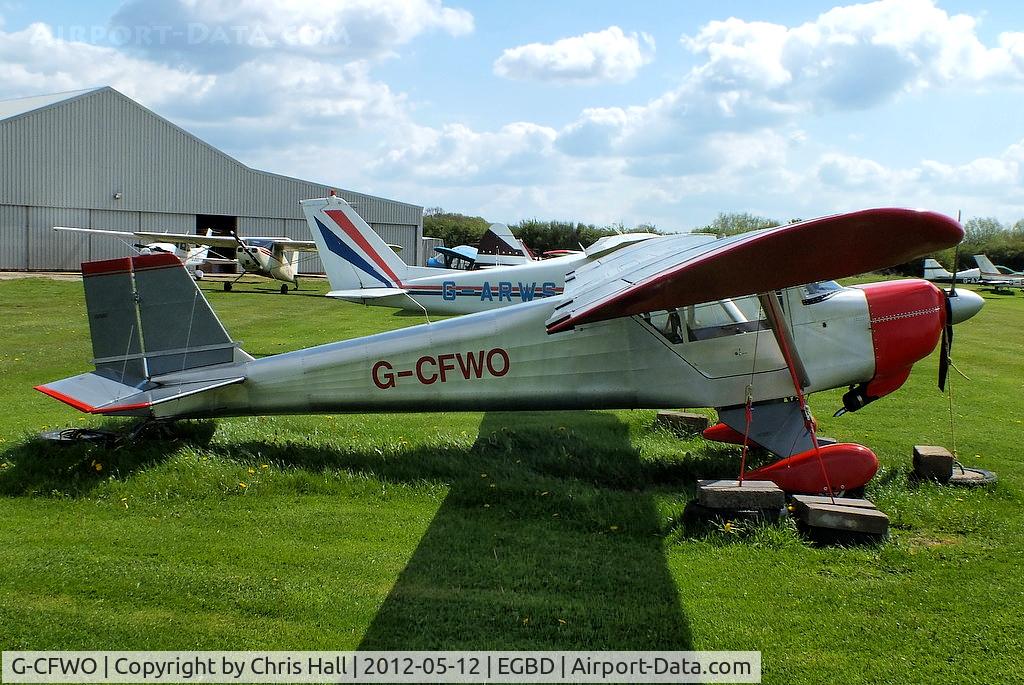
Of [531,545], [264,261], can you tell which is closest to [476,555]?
[531,545]

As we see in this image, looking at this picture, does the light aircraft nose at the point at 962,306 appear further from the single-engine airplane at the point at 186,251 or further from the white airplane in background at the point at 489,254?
the single-engine airplane at the point at 186,251

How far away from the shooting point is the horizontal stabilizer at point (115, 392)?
20.4 ft

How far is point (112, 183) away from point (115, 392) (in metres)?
38.6

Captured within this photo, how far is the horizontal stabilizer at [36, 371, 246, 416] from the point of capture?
6215mm

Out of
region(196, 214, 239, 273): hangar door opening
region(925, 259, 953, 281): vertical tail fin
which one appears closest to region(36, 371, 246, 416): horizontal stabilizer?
region(925, 259, 953, 281): vertical tail fin

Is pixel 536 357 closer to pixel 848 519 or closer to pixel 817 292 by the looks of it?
pixel 817 292

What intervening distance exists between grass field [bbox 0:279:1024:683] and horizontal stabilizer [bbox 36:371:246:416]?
0.54m

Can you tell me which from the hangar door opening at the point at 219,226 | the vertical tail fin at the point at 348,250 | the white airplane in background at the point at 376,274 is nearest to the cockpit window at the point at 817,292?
the white airplane in background at the point at 376,274

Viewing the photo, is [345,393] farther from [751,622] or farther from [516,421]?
[751,622]

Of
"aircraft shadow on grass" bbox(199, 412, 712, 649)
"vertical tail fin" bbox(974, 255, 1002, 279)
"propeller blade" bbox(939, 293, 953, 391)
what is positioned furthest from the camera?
"vertical tail fin" bbox(974, 255, 1002, 279)

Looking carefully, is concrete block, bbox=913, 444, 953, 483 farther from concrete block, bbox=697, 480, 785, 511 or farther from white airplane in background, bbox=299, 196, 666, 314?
white airplane in background, bbox=299, 196, 666, 314

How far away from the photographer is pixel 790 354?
648 cm

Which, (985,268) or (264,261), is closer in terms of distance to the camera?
(264,261)

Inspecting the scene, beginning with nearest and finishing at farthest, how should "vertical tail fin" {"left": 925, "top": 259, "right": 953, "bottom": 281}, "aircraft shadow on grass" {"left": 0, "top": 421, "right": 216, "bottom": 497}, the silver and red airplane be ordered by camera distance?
1. "aircraft shadow on grass" {"left": 0, "top": 421, "right": 216, "bottom": 497}
2. the silver and red airplane
3. "vertical tail fin" {"left": 925, "top": 259, "right": 953, "bottom": 281}
